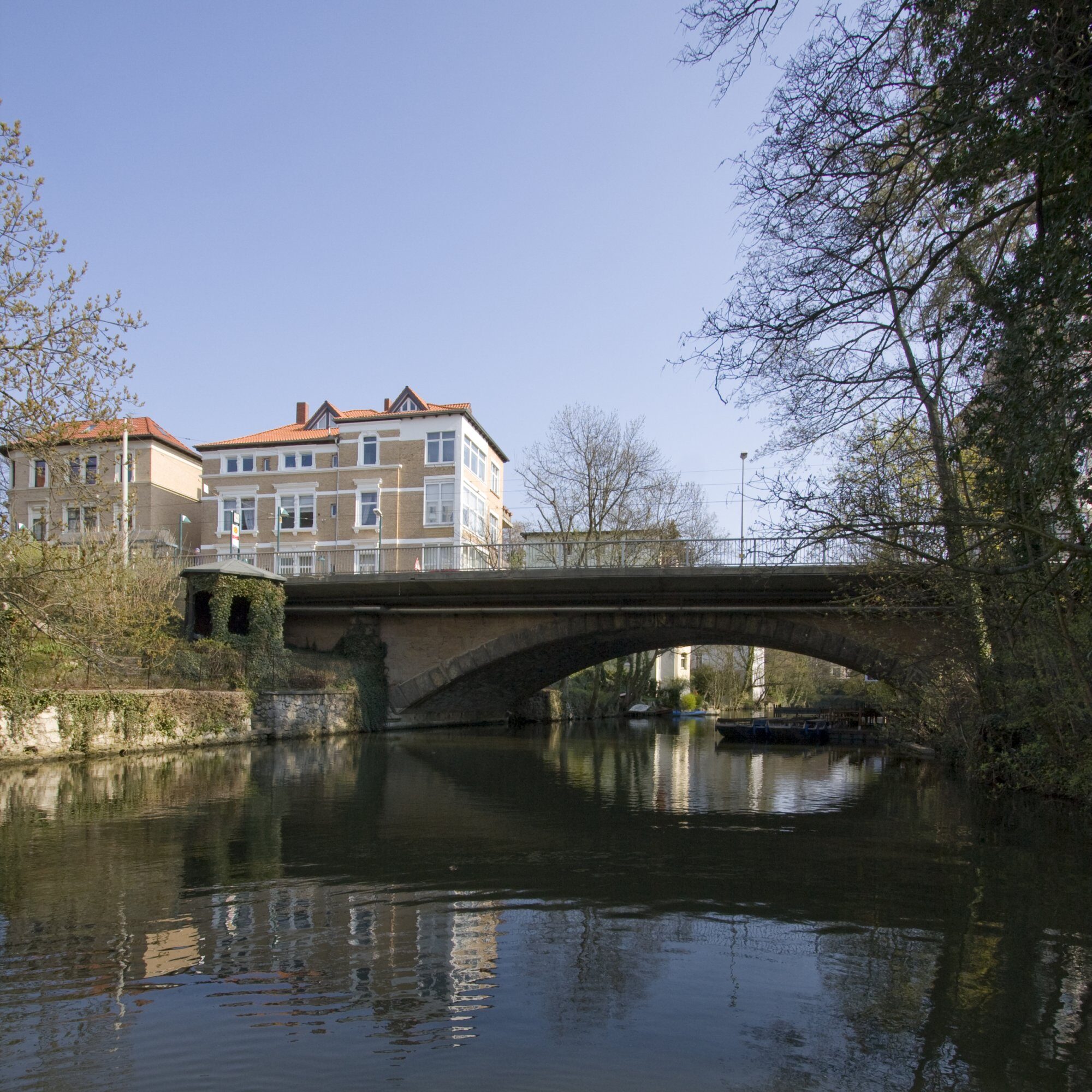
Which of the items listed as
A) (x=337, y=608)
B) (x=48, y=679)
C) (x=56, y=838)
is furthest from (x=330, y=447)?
(x=56, y=838)

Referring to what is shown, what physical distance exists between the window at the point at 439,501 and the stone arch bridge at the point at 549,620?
39.9 feet

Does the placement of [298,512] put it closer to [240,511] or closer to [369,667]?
[240,511]

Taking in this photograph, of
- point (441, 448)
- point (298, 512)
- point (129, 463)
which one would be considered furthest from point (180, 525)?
point (129, 463)

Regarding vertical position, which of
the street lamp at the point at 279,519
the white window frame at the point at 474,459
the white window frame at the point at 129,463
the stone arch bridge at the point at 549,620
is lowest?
the stone arch bridge at the point at 549,620

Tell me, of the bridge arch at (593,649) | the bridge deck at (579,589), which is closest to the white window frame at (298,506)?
the bridge arch at (593,649)

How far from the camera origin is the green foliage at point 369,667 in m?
31.1

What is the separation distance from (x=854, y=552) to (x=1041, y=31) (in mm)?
13792

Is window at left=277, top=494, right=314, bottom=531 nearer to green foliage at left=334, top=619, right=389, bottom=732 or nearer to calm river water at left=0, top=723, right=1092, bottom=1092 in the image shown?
green foliage at left=334, top=619, right=389, bottom=732

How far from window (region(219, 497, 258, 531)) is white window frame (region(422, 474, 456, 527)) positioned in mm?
9006

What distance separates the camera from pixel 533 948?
22.3 ft

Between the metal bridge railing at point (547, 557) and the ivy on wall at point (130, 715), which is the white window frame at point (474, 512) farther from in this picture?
the ivy on wall at point (130, 715)

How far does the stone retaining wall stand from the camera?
733 inches

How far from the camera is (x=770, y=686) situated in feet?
181

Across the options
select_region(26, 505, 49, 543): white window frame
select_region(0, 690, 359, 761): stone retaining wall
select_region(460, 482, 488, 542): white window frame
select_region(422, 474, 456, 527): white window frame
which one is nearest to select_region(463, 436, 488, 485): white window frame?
select_region(460, 482, 488, 542): white window frame
